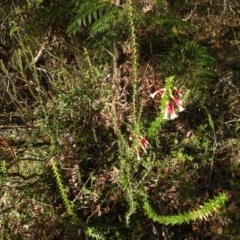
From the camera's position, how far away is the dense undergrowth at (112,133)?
279 centimetres

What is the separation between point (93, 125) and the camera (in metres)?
3.19

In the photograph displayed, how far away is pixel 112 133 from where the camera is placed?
10.7 feet

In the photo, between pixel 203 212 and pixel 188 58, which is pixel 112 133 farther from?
pixel 203 212

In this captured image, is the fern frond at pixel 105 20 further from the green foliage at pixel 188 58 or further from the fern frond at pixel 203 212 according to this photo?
the fern frond at pixel 203 212

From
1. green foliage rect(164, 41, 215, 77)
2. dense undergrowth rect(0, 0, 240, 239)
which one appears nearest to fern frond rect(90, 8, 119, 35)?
dense undergrowth rect(0, 0, 240, 239)

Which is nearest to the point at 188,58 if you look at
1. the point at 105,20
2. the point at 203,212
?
the point at 105,20

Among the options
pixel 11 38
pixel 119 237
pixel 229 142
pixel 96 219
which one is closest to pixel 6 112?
pixel 11 38

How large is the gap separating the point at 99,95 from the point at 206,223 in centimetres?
121

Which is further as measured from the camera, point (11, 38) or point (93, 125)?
point (11, 38)

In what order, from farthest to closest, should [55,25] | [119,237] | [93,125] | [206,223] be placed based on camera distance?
[55,25], [93,125], [206,223], [119,237]

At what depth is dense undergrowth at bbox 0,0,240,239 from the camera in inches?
110

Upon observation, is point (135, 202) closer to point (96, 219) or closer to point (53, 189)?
point (96, 219)

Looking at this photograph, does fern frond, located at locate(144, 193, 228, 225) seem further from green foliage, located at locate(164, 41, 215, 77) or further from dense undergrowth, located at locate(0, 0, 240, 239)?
green foliage, located at locate(164, 41, 215, 77)

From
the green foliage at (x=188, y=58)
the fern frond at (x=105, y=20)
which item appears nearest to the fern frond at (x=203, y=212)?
the green foliage at (x=188, y=58)
